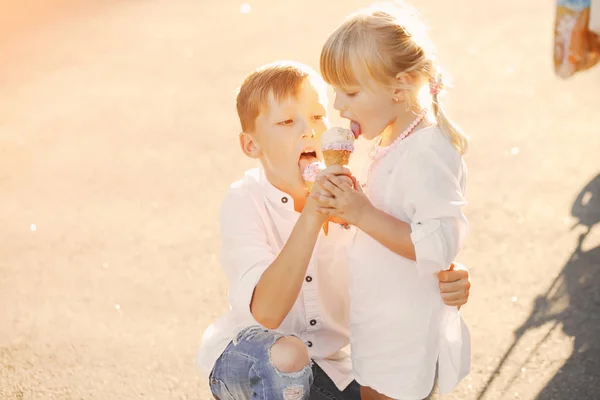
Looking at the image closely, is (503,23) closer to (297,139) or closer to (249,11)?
(249,11)

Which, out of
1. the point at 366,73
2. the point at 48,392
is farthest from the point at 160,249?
the point at 366,73

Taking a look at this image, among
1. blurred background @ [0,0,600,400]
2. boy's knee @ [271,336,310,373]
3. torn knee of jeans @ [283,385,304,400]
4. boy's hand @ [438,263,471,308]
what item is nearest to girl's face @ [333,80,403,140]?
blurred background @ [0,0,600,400]

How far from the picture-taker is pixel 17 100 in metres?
7.68

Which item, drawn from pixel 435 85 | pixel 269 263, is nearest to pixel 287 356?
pixel 269 263

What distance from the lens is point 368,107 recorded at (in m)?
2.79

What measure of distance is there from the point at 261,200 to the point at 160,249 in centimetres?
216

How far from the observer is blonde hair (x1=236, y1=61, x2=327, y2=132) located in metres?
3.09

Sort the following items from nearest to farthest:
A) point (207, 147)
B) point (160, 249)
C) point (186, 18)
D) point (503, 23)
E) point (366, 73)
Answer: point (366, 73) < point (160, 249) < point (207, 147) < point (503, 23) < point (186, 18)

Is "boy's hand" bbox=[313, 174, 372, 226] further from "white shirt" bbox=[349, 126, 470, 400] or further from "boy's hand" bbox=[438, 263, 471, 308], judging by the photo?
"boy's hand" bbox=[438, 263, 471, 308]

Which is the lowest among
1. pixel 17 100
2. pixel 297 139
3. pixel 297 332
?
pixel 17 100

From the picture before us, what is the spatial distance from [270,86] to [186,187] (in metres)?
3.00

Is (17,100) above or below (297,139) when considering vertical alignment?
below

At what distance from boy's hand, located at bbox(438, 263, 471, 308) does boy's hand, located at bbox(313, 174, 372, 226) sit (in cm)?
40

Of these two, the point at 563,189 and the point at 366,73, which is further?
the point at 563,189
